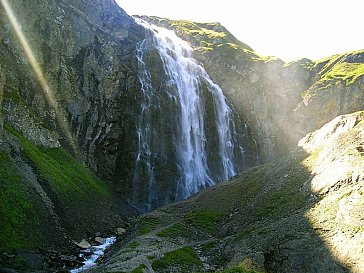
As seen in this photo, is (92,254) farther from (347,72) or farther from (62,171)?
(347,72)

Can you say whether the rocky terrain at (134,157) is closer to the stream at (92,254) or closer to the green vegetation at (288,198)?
the green vegetation at (288,198)

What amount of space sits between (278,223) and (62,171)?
3563cm

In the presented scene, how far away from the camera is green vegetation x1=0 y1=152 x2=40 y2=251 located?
116 ft

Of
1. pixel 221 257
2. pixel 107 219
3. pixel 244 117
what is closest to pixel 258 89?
pixel 244 117

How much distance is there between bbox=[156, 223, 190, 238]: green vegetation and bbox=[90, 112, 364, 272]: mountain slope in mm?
119

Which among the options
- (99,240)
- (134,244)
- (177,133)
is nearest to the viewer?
(134,244)

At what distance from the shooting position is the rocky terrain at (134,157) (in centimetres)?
3074

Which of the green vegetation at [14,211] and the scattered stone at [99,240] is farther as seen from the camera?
the scattered stone at [99,240]

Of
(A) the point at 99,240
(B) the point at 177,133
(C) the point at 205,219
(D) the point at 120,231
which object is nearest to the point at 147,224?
(D) the point at 120,231

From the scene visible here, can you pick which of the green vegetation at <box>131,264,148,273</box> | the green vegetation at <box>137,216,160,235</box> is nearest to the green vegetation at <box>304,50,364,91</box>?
the green vegetation at <box>137,216,160,235</box>

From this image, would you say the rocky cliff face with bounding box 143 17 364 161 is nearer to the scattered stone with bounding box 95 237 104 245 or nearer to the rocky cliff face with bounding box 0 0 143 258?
the rocky cliff face with bounding box 0 0 143 258

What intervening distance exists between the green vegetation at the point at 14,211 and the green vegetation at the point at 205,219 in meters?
19.1

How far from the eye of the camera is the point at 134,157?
2968 inches

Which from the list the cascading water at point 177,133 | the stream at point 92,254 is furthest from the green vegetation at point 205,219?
the cascading water at point 177,133
